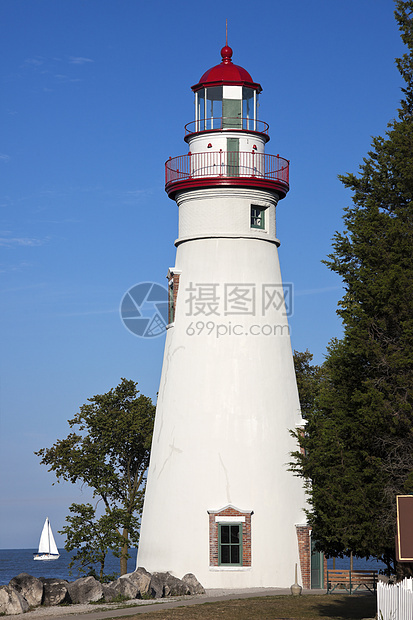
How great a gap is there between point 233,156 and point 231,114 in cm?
161

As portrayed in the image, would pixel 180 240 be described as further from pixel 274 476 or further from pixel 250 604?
pixel 250 604

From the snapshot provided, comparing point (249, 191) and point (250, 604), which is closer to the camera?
point (250, 604)

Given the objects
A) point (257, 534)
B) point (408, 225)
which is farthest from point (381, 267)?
point (257, 534)

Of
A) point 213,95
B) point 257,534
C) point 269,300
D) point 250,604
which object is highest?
point 213,95

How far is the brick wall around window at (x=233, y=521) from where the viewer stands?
30.2 m

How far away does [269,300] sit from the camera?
32.6 meters

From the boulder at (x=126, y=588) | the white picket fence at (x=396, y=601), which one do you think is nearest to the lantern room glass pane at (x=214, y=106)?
the boulder at (x=126, y=588)

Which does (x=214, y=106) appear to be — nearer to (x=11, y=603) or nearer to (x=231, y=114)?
(x=231, y=114)

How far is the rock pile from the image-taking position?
24.5 metres

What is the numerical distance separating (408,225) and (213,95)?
14.5 m

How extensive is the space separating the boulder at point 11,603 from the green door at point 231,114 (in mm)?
17690

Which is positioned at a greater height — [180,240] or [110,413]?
[180,240]

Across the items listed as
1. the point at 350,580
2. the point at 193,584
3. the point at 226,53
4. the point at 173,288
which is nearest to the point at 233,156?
the point at 226,53

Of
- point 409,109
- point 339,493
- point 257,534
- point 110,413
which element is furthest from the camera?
point 110,413
